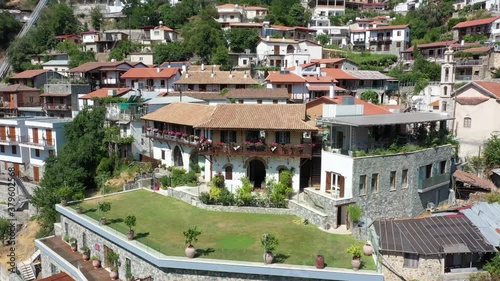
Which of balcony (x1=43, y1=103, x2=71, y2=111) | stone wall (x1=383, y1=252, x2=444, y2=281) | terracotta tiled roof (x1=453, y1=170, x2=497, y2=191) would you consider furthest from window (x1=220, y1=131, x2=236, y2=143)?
balcony (x1=43, y1=103, x2=71, y2=111)

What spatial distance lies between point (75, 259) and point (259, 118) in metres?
14.1

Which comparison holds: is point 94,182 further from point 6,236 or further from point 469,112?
point 469,112

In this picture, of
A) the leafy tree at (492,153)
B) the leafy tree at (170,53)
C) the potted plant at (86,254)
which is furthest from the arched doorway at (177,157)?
the leafy tree at (170,53)

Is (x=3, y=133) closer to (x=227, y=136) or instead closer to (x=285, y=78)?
(x=227, y=136)

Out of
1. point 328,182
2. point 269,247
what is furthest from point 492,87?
point 269,247

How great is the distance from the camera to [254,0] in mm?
101125

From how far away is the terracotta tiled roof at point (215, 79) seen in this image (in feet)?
159

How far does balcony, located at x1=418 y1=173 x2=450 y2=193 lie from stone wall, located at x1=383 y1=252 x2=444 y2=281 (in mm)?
6952

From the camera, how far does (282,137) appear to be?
2823 cm

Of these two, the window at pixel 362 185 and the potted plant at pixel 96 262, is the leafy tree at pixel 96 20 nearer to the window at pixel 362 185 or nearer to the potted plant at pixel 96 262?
the potted plant at pixel 96 262

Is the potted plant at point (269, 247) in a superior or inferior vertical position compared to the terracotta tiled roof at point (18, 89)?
inferior

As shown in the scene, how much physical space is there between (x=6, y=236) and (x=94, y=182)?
8006 millimetres

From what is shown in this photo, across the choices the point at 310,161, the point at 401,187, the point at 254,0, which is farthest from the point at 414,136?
the point at 254,0

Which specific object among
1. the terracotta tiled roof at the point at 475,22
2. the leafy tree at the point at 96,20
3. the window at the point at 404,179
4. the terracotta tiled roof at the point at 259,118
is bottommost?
the window at the point at 404,179
